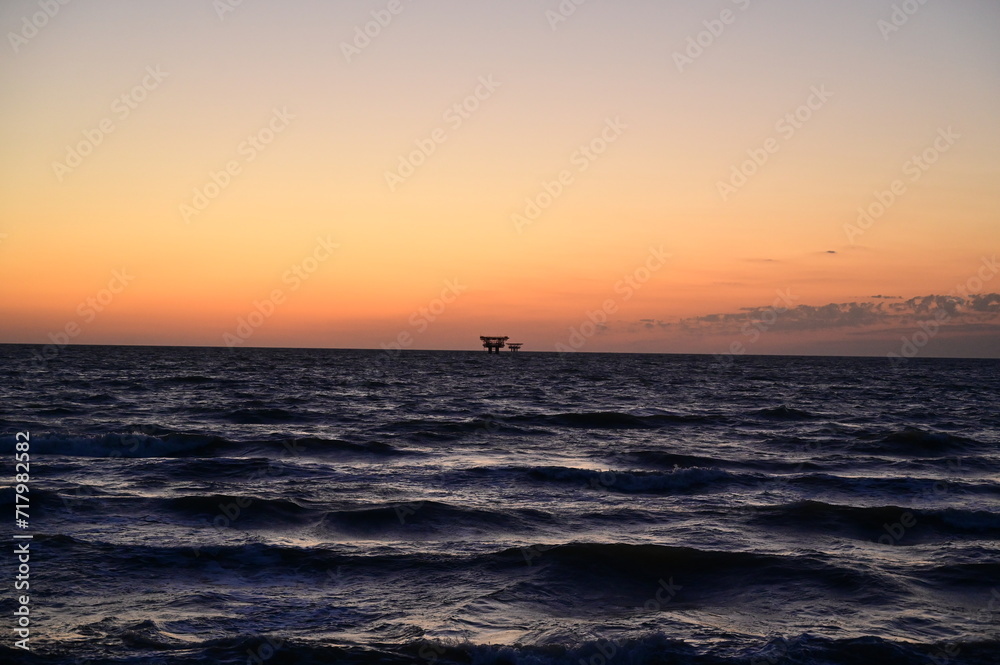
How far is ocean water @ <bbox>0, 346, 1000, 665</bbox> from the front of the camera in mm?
8008

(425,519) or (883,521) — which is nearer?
(425,519)

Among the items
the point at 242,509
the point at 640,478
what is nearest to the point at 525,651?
the point at 242,509

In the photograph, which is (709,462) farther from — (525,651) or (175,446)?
(175,446)

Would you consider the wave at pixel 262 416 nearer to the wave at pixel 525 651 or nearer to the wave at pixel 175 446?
the wave at pixel 175 446

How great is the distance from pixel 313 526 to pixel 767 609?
7.66 m

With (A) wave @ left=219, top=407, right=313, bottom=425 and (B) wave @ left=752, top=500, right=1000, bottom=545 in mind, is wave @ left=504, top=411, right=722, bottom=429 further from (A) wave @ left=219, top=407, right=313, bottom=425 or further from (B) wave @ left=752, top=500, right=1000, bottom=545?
(B) wave @ left=752, top=500, right=1000, bottom=545

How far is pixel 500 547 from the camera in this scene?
11883 mm

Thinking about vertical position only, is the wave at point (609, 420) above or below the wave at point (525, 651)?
below

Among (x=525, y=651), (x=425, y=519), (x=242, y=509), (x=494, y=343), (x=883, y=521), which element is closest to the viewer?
(x=525, y=651)

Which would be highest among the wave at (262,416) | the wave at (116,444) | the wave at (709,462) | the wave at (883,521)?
the wave at (116,444)

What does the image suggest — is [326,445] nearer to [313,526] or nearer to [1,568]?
[313,526]

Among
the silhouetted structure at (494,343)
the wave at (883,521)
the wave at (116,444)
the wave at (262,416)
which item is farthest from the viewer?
the silhouetted structure at (494,343)

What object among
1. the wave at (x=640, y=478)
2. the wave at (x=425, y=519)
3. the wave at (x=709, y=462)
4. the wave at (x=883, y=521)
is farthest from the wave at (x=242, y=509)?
the wave at (x=709, y=462)

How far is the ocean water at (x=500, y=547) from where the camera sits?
8.01m
